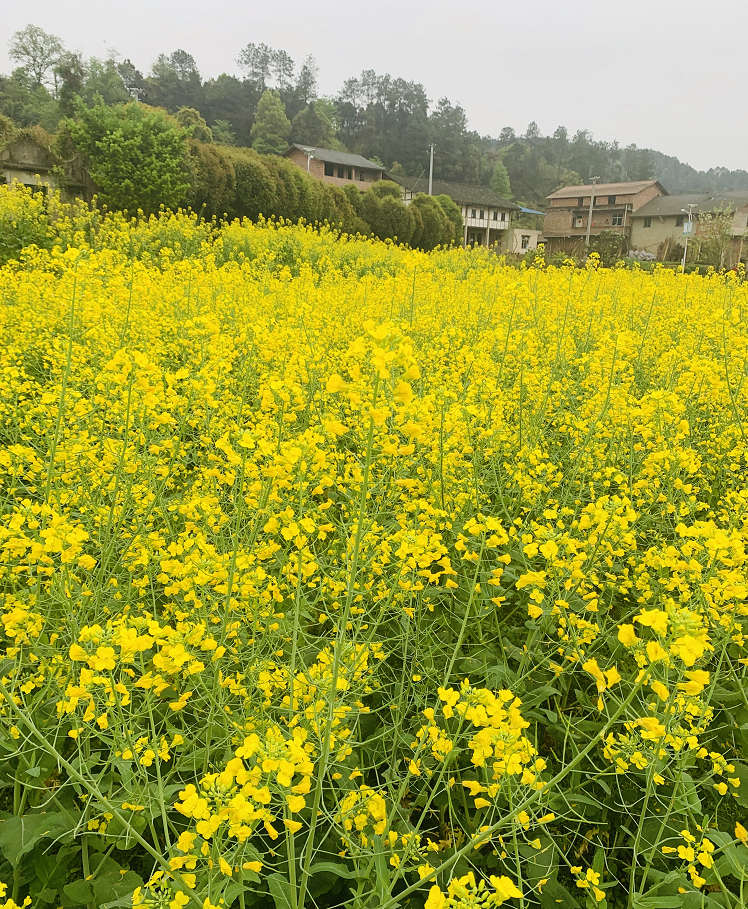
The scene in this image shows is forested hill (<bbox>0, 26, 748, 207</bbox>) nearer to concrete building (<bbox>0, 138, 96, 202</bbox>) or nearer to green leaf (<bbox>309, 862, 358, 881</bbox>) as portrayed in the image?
concrete building (<bbox>0, 138, 96, 202</bbox>)

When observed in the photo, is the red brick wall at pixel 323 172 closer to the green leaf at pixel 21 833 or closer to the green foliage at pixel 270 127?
the green foliage at pixel 270 127

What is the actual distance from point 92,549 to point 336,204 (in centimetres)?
2016

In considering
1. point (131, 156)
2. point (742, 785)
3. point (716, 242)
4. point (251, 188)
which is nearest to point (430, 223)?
point (251, 188)

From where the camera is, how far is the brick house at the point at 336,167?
45312 mm

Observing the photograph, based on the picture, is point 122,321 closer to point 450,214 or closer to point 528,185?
point 450,214

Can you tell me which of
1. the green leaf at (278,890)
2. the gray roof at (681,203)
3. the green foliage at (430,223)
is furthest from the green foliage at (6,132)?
the gray roof at (681,203)

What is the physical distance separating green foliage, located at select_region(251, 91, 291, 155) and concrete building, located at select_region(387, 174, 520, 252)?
12.0 metres

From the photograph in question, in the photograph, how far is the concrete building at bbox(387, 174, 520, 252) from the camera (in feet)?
162

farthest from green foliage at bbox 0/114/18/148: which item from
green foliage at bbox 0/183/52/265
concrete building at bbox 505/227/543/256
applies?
concrete building at bbox 505/227/543/256

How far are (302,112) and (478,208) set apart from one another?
25.3m

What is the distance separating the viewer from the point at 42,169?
17.5 meters

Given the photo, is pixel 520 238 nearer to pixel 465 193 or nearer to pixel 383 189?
pixel 465 193

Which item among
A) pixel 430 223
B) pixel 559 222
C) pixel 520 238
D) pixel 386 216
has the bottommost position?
pixel 386 216

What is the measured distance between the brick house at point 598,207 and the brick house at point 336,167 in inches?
651
